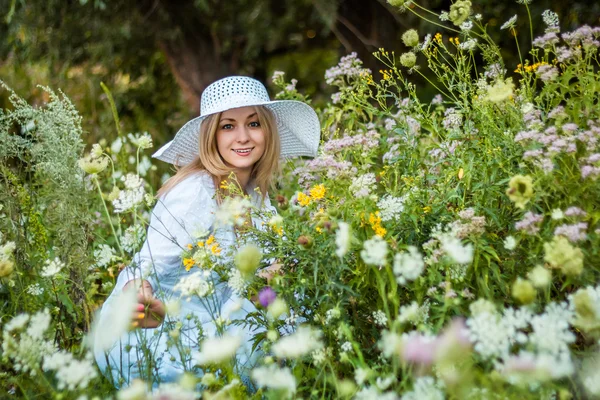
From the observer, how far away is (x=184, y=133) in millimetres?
2891

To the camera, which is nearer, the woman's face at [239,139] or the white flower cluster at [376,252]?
the white flower cluster at [376,252]

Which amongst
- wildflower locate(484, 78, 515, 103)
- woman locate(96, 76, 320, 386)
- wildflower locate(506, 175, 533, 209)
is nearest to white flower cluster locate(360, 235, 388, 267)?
wildflower locate(506, 175, 533, 209)

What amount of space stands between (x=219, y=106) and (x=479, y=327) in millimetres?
1646

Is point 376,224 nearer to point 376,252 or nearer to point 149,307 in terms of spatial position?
point 376,252

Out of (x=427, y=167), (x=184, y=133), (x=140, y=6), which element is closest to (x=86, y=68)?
(x=140, y=6)

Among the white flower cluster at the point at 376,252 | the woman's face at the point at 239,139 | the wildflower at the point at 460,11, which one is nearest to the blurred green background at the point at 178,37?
the woman's face at the point at 239,139

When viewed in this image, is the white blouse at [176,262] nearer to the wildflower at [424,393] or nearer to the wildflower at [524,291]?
the wildflower at [424,393]

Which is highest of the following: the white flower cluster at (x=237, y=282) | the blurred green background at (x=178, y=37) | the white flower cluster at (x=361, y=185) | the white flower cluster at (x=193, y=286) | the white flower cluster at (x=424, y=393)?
the blurred green background at (x=178, y=37)

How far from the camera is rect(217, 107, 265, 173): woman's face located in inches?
111

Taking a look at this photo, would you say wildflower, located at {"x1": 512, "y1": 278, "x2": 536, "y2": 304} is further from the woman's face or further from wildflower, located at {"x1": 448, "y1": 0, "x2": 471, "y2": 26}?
the woman's face

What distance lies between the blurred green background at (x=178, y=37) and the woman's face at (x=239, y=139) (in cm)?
237

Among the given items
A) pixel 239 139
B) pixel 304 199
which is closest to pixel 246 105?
pixel 239 139

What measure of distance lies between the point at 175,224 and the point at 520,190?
1.37 metres

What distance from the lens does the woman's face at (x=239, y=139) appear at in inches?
111
